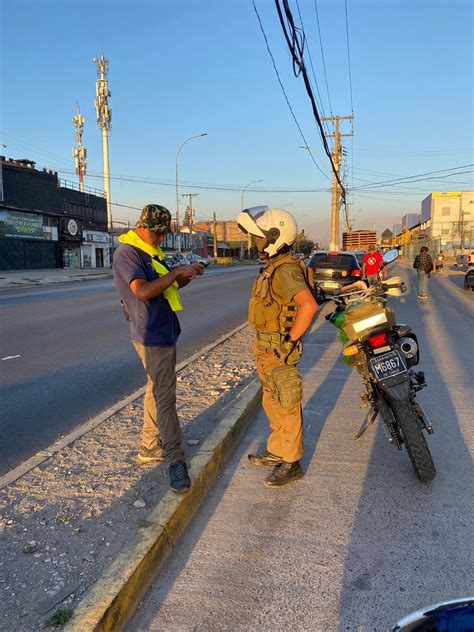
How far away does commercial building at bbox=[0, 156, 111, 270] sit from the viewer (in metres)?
37.3

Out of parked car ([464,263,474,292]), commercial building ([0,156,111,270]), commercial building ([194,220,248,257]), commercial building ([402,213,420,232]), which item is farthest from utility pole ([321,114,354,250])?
commercial building ([402,213,420,232])

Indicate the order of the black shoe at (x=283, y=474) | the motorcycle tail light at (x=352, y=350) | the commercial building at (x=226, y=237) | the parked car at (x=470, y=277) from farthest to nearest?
the commercial building at (x=226, y=237), the parked car at (x=470, y=277), the motorcycle tail light at (x=352, y=350), the black shoe at (x=283, y=474)

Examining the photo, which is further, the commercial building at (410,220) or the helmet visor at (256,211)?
the commercial building at (410,220)

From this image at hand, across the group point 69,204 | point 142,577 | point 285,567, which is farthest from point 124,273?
point 69,204

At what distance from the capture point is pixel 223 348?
8055 mm

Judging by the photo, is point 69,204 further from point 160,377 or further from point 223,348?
point 160,377

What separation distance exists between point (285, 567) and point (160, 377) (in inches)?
53.5

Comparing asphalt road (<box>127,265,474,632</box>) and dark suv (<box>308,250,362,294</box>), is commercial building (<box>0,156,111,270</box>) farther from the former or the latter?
asphalt road (<box>127,265,474,632</box>)

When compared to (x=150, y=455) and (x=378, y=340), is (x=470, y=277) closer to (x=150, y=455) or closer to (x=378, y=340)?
(x=378, y=340)

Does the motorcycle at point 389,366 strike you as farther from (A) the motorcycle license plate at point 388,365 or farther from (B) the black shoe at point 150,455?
(B) the black shoe at point 150,455

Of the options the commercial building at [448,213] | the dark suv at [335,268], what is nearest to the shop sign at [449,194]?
the commercial building at [448,213]

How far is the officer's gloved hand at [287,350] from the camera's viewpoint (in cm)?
329

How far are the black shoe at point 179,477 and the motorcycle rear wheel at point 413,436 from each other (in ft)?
4.79

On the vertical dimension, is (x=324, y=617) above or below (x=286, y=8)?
below
